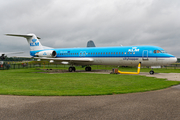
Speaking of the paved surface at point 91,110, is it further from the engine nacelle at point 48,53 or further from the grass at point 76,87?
the engine nacelle at point 48,53

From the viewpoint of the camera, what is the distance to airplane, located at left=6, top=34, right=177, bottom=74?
76.8 feet

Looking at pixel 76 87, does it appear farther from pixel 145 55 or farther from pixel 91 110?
pixel 145 55

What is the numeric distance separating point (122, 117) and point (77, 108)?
69.1 inches

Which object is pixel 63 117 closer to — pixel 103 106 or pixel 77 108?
pixel 77 108

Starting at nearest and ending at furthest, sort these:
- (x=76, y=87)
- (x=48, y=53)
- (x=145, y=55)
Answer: (x=76, y=87), (x=145, y=55), (x=48, y=53)

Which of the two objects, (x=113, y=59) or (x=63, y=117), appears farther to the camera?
(x=113, y=59)

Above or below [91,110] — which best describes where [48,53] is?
above

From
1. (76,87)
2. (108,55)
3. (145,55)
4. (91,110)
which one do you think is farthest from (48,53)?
(91,110)

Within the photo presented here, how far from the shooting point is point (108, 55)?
27.2 metres

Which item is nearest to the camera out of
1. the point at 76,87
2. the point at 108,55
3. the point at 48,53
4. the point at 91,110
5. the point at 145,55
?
the point at 91,110

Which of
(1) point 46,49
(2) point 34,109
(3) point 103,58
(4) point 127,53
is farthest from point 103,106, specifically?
(1) point 46,49

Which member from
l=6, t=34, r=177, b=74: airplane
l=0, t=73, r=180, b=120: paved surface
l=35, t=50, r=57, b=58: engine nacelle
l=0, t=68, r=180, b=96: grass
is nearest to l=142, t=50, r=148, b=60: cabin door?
l=6, t=34, r=177, b=74: airplane

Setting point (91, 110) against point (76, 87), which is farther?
point (76, 87)

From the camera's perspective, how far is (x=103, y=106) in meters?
6.25
